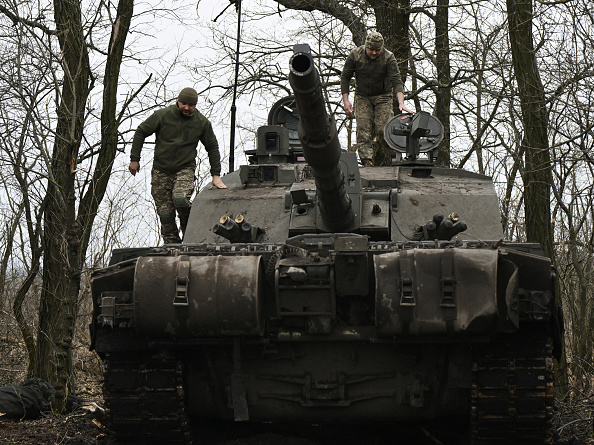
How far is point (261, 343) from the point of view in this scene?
7.42 m

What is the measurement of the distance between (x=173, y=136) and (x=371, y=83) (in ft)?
9.47

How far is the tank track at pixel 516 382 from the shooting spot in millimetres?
7250

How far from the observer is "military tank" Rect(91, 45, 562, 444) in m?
7.01

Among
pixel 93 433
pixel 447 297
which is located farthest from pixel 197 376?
pixel 447 297

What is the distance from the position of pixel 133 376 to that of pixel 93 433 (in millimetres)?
1652

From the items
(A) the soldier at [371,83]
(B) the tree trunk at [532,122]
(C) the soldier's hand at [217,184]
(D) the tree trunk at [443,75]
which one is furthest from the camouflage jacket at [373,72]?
(D) the tree trunk at [443,75]

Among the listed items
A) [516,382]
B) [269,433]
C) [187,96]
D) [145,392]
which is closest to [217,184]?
[187,96]

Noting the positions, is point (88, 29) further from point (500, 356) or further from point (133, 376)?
point (500, 356)

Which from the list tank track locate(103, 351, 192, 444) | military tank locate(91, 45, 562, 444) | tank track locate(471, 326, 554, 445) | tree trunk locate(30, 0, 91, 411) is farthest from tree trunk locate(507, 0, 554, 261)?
tank track locate(103, 351, 192, 444)

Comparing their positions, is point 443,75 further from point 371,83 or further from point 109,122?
point 109,122

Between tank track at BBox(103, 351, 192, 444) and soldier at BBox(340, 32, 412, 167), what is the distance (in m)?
4.88

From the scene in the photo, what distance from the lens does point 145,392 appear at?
7.61 m

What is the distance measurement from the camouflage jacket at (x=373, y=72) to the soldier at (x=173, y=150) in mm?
2335

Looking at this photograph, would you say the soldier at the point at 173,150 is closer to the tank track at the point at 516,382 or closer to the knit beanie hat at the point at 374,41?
the knit beanie hat at the point at 374,41
